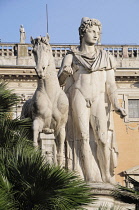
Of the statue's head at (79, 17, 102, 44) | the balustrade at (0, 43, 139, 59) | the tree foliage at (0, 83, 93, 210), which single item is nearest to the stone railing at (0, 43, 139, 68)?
the balustrade at (0, 43, 139, 59)

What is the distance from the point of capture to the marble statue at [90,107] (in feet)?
66.5

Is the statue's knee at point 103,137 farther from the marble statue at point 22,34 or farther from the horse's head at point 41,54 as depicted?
the marble statue at point 22,34

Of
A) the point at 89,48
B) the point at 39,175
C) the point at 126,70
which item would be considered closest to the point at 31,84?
the point at 126,70

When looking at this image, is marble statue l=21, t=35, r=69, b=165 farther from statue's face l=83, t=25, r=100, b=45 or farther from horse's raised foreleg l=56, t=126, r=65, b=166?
statue's face l=83, t=25, r=100, b=45

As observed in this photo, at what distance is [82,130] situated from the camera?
20219mm

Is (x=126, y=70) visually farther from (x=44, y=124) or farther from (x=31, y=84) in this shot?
(x=44, y=124)

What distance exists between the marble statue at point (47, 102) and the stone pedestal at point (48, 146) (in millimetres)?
109

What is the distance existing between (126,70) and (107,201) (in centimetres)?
3046

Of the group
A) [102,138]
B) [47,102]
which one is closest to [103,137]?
[102,138]

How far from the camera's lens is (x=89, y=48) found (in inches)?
818

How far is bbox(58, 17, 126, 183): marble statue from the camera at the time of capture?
20.3m

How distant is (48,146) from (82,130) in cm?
87

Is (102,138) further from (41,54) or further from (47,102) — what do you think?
(41,54)

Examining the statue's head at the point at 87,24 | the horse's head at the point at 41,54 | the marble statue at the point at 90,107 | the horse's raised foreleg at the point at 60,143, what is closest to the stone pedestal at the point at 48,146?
the horse's raised foreleg at the point at 60,143
